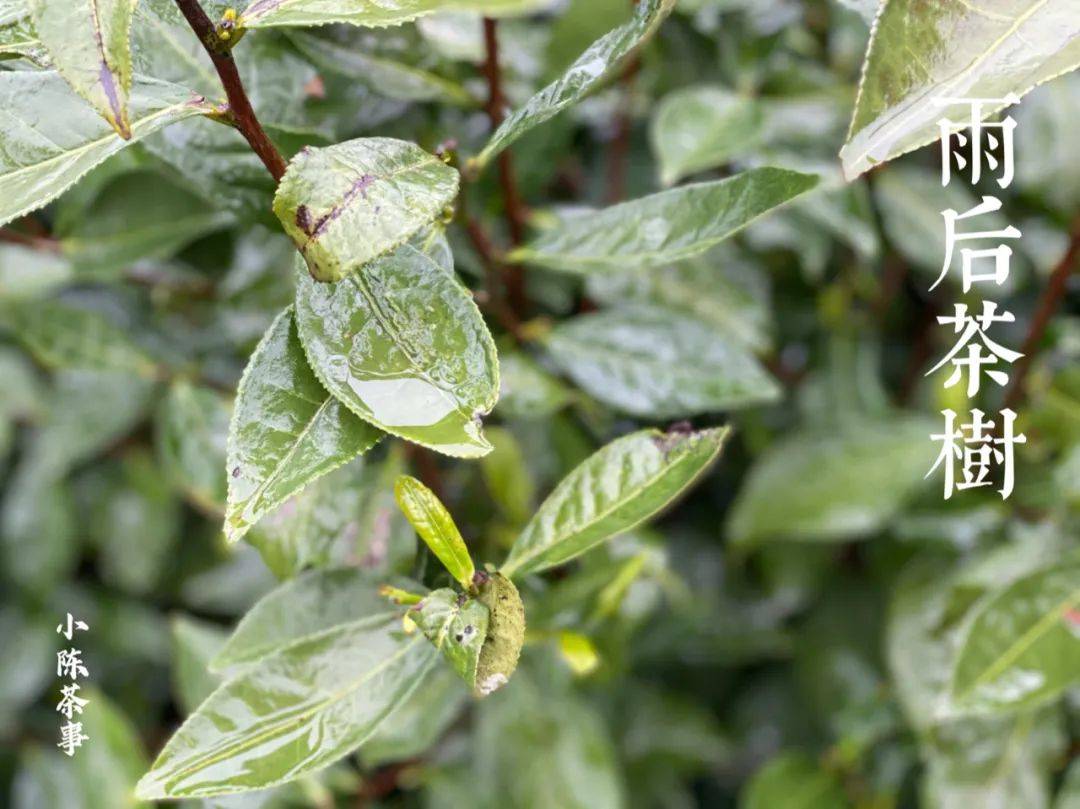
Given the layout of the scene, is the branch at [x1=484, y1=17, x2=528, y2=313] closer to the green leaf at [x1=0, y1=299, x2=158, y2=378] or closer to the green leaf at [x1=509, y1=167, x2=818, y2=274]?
the green leaf at [x1=509, y1=167, x2=818, y2=274]

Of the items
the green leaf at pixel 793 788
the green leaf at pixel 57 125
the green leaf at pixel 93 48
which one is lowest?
the green leaf at pixel 793 788

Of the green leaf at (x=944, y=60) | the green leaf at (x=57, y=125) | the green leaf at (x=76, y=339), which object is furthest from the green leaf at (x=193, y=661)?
the green leaf at (x=944, y=60)

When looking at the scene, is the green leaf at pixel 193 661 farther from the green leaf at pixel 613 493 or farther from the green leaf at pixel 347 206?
the green leaf at pixel 347 206

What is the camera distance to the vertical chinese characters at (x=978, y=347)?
71cm

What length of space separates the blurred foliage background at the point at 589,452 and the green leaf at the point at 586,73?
111mm

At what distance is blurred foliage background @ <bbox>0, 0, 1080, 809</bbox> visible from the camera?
707mm

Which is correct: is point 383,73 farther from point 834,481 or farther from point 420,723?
point 834,481

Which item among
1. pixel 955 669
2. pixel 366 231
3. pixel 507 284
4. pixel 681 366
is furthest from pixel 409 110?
pixel 955 669

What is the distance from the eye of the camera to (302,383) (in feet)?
1.52

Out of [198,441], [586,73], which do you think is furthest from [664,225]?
[198,441]

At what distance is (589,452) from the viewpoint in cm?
82

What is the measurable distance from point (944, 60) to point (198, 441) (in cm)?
54

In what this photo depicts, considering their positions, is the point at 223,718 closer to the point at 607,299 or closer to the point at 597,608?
the point at 597,608

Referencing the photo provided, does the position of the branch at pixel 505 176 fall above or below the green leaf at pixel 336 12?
above
